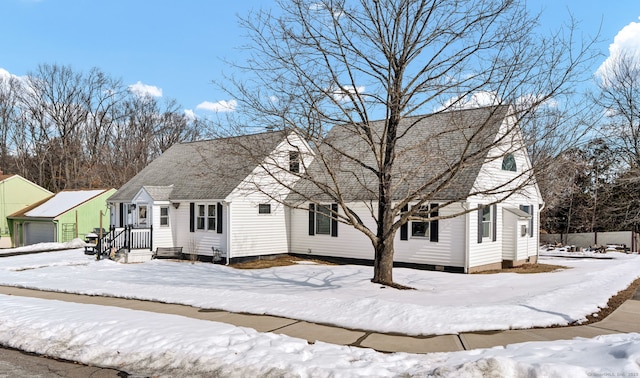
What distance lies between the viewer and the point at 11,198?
37250mm

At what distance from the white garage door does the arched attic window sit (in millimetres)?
29159

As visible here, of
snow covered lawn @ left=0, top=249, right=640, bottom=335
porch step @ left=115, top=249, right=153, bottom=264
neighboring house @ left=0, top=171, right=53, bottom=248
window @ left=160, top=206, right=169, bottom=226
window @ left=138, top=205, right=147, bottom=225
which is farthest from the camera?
neighboring house @ left=0, top=171, right=53, bottom=248

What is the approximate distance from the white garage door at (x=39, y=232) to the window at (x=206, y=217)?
54.0ft

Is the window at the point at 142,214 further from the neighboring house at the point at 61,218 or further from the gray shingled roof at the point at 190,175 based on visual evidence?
the neighboring house at the point at 61,218

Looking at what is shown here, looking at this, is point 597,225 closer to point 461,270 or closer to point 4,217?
point 461,270

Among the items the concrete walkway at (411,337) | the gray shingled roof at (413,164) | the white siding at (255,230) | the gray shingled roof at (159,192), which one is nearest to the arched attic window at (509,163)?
the gray shingled roof at (413,164)

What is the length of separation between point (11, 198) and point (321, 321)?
37294 mm

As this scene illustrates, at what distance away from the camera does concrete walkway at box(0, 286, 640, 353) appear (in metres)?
7.24

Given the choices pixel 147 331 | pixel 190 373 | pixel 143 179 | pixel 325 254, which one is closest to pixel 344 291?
pixel 147 331

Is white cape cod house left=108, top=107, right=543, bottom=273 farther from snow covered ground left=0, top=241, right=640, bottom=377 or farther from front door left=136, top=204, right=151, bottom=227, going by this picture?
snow covered ground left=0, top=241, right=640, bottom=377

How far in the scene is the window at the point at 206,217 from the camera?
21.6 metres

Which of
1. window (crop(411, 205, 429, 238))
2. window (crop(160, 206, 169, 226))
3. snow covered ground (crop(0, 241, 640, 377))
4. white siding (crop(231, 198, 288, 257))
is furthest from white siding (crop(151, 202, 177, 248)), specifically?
window (crop(411, 205, 429, 238))

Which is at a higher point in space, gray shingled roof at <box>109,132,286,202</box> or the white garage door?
gray shingled roof at <box>109,132,286,202</box>

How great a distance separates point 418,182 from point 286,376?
42.6ft
